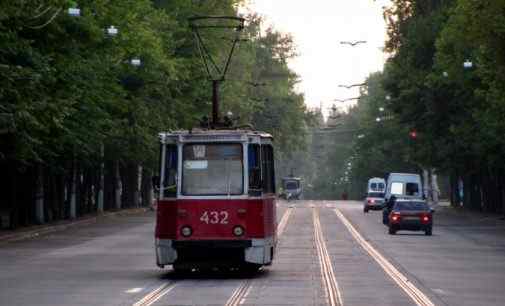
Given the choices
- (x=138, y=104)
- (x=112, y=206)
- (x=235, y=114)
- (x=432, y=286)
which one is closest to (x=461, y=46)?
(x=138, y=104)

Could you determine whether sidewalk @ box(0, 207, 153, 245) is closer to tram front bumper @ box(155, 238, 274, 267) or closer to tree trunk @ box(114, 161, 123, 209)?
tree trunk @ box(114, 161, 123, 209)

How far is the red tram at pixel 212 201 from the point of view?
27797 millimetres

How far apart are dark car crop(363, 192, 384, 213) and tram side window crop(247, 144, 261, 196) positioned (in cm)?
6778

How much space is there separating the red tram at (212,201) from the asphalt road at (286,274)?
0.52 meters

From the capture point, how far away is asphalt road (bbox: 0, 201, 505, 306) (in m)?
22.8

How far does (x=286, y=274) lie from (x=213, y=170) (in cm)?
295

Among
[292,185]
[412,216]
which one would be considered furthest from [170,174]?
[292,185]

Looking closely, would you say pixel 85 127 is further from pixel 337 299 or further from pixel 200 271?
pixel 337 299

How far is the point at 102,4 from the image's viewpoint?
175 feet

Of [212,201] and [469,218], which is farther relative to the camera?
[469,218]

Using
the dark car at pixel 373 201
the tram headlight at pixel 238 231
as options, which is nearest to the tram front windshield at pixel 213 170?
the tram headlight at pixel 238 231

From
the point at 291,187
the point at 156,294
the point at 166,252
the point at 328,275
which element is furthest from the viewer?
the point at 291,187

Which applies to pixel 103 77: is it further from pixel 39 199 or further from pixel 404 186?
pixel 404 186

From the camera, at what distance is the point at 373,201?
96.5 metres
